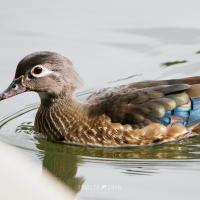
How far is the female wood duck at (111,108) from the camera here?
19.7 ft

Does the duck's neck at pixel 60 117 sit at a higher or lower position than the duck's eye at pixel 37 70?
lower

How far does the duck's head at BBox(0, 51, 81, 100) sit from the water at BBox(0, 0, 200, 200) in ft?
1.98

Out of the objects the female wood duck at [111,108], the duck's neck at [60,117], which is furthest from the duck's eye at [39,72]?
the duck's neck at [60,117]

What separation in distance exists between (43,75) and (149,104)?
119 cm

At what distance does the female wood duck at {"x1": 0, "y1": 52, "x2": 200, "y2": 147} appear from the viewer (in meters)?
6.00

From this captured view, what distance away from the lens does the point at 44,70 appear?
618 cm

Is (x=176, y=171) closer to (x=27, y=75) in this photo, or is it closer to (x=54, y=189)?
(x=27, y=75)

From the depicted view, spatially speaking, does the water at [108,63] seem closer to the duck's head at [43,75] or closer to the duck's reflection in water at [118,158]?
the duck's reflection in water at [118,158]

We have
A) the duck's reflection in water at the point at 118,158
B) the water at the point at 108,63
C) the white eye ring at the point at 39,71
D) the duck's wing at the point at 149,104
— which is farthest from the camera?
the white eye ring at the point at 39,71

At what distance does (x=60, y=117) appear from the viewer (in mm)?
6348

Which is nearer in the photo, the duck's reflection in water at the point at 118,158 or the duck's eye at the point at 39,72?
the duck's reflection in water at the point at 118,158

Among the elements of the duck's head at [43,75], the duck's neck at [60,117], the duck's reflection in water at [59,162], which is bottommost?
the duck's reflection in water at [59,162]

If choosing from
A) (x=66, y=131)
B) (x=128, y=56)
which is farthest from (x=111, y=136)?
(x=128, y=56)

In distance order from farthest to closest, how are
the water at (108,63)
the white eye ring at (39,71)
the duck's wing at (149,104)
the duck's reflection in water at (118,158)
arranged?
1. the white eye ring at (39,71)
2. the duck's wing at (149,104)
3. the duck's reflection in water at (118,158)
4. the water at (108,63)
